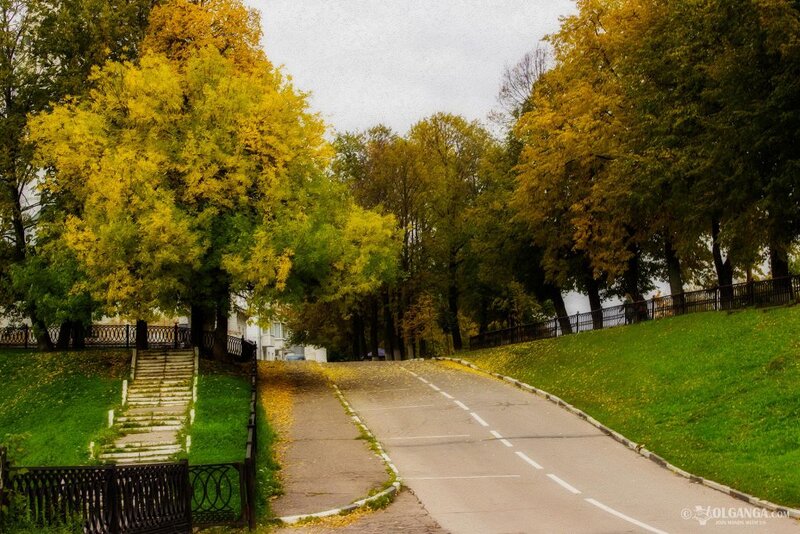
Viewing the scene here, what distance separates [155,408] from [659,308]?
23.2 metres

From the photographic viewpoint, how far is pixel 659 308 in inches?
1649

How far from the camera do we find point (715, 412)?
24.5 meters

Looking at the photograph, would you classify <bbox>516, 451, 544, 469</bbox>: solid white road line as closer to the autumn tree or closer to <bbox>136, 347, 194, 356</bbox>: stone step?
<bbox>136, 347, 194, 356</bbox>: stone step

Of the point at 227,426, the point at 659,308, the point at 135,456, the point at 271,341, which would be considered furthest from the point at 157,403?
the point at 271,341

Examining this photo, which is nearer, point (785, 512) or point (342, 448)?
point (785, 512)

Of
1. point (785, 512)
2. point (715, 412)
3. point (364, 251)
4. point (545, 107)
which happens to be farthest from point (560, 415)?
point (545, 107)

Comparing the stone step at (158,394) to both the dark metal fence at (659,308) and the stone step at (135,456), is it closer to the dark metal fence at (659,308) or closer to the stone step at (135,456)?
the stone step at (135,456)

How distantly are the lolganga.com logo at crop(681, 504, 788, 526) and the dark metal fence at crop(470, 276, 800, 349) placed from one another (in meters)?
18.1

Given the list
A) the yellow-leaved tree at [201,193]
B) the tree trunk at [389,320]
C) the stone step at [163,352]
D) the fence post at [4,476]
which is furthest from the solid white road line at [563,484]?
the tree trunk at [389,320]

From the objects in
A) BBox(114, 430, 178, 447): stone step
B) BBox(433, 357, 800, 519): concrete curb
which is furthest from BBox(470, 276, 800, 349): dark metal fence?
BBox(114, 430, 178, 447): stone step

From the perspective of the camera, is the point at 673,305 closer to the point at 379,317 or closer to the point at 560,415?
the point at 560,415

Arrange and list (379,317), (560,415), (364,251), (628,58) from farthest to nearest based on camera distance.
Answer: (379,317)
(628,58)
(364,251)
(560,415)

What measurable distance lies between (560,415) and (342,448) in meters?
7.99

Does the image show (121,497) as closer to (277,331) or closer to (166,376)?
(166,376)
